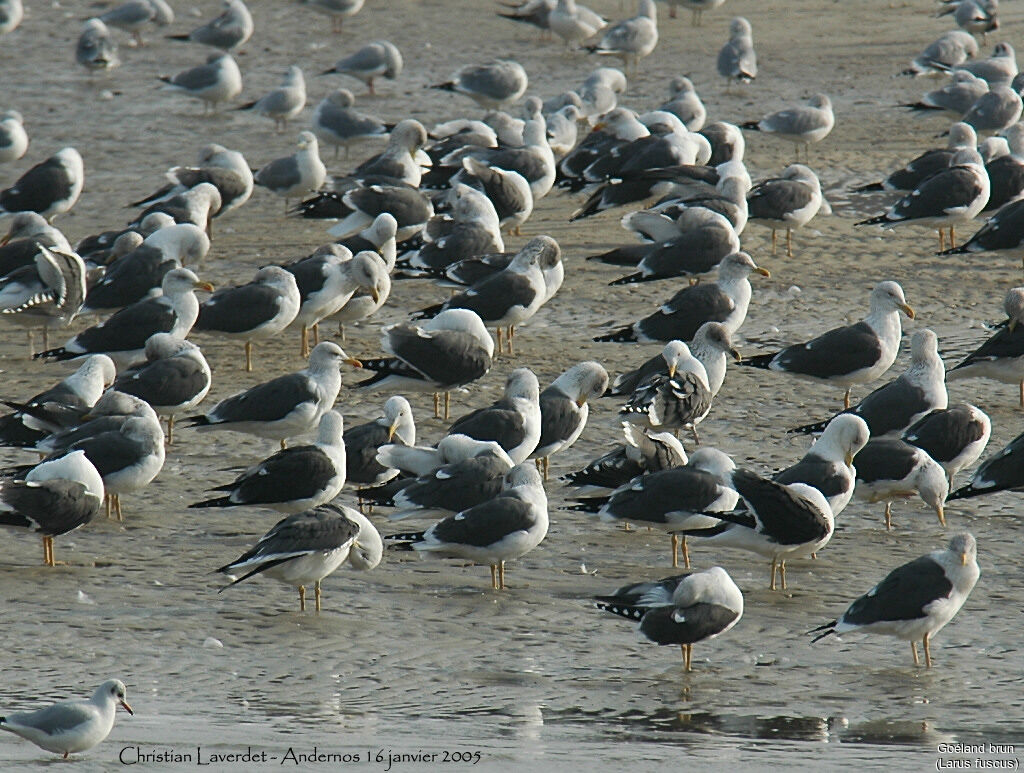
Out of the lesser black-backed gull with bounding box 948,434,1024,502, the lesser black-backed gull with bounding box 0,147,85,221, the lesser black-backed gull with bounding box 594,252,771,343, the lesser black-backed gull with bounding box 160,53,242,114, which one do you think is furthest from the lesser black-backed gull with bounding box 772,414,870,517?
the lesser black-backed gull with bounding box 160,53,242,114

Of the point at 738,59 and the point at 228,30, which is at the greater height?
the point at 738,59

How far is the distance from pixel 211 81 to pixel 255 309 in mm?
9441

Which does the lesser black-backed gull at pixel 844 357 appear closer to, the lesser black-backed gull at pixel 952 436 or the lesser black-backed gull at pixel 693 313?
the lesser black-backed gull at pixel 693 313

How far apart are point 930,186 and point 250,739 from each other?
1049 cm

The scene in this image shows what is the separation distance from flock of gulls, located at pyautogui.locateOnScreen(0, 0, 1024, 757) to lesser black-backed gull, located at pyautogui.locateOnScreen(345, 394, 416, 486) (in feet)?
0.06

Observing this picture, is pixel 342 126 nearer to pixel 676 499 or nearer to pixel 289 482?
pixel 289 482

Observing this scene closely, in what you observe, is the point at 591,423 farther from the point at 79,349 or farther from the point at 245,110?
the point at 245,110

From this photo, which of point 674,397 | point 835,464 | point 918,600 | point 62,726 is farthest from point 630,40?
point 62,726

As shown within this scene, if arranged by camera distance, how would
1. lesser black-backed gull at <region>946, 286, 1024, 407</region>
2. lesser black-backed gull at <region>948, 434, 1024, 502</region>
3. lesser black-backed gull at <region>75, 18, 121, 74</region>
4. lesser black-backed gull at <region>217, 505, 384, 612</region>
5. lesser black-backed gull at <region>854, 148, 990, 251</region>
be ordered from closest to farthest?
1. lesser black-backed gull at <region>217, 505, 384, 612</region>
2. lesser black-backed gull at <region>948, 434, 1024, 502</region>
3. lesser black-backed gull at <region>946, 286, 1024, 407</region>
4. lesser black-backed gull at <region>854, 148, 990, 251</region>
5. lesser black-backed gull at <region>75, 18, 121, 74</region>

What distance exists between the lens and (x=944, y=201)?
15367 millimetres

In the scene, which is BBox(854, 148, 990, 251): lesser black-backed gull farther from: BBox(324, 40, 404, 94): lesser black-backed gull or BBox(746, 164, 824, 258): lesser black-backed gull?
BBox(324, 40, 404, 94): lesser black-backed gull

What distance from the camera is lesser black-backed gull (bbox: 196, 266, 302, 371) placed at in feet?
40.9

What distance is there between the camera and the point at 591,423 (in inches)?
462

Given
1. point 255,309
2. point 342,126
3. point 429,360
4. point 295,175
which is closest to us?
point 429,360
